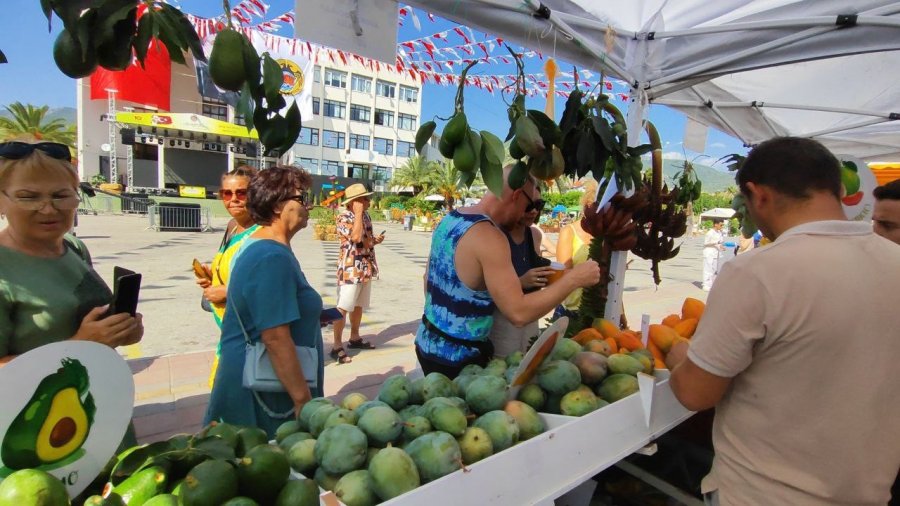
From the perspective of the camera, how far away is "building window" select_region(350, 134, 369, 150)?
1955 inches

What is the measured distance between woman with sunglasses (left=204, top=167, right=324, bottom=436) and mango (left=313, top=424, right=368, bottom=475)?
35.0 inches

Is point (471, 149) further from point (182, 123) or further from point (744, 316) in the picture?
point (182, 123)

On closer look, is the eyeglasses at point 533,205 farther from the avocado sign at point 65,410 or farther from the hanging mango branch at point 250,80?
the avocado sign at point 65,410

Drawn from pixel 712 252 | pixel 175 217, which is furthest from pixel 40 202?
pixel 175 217

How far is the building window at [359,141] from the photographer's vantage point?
4966 cm

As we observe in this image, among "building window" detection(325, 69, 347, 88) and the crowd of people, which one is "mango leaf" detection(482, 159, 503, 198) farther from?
"building window" detection(325, 69, 347, 88)

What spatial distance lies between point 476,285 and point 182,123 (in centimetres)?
3571

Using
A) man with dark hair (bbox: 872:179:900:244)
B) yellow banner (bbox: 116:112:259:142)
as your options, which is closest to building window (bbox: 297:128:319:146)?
yellow banner (bbox: 116:112:259:142)

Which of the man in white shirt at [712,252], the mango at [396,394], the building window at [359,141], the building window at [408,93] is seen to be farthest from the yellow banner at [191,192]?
the mango at [396,394]

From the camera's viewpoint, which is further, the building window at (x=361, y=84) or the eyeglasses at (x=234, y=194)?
the building window at (x=361, y=84)

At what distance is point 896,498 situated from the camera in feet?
6.52

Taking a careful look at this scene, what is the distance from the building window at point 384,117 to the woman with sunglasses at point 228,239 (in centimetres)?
4984

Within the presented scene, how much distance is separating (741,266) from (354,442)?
109cm

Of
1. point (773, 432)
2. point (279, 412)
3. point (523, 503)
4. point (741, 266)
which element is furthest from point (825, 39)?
point (279, 412)
